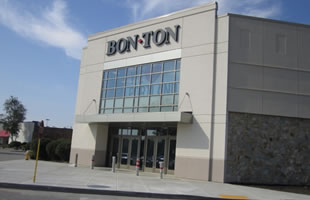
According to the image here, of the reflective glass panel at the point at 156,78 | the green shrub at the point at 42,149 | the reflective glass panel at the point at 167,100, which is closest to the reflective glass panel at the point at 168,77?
the reflective glass panel at the point at 156,78

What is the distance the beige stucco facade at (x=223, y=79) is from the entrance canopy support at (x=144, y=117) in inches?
2.4

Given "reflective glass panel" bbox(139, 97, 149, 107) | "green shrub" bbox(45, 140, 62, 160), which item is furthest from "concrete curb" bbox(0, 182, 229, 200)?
"green shrub" bbox(45, 140, 62, 160)

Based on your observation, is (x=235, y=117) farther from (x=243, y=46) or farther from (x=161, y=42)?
(x=161, y=42)

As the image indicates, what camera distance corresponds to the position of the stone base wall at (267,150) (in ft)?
58.6

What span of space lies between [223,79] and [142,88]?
6.43m

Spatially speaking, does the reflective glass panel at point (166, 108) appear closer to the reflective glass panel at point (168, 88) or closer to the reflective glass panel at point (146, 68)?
the reflective glass panel at point (168, 88)

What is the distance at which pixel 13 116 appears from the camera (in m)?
62.0

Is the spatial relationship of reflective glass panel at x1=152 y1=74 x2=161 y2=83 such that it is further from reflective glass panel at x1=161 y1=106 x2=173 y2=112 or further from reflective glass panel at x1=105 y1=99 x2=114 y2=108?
reflective glass panel at x1=105 y1=99 x2=114 y2=108

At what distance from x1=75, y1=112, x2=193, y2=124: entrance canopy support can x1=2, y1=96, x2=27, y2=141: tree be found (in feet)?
145

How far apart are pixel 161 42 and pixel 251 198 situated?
41.8 feet

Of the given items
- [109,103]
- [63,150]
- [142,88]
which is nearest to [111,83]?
[109,103]

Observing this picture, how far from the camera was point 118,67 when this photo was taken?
2416 cm

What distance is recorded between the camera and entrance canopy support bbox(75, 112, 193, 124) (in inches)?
730

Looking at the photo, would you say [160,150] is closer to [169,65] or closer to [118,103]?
[118,103]
